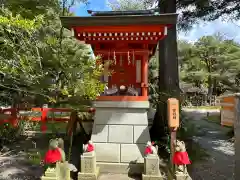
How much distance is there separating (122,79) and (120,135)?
1.83 m

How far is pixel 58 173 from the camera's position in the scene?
Result: 521cm

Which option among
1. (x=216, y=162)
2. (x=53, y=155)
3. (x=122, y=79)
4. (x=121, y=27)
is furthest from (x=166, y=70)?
(x=53, y=155)

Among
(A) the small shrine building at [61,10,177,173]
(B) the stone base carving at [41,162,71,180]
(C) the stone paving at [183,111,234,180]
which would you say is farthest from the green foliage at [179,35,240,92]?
(B) the stone base carving at [41,162,71,180]

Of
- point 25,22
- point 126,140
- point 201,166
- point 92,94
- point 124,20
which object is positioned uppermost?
point 124,20

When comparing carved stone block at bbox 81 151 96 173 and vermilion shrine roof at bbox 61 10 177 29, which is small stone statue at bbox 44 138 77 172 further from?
vermilion shrine roof at bbox 61 10 177 29

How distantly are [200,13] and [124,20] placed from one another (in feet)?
12.3

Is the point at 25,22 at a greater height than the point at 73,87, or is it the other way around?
the point at 25,22

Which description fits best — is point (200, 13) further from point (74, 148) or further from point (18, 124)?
point (18, 124)

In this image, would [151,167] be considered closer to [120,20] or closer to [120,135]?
[120,135]

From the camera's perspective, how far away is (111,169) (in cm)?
645

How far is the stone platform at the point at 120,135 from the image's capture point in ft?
Result: 21.2

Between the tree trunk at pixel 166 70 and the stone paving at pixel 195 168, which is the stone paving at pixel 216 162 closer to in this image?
the stone paving at pixel 195 168

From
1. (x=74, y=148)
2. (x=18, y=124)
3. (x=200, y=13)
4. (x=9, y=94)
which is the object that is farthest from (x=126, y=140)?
(x=9, y=94)

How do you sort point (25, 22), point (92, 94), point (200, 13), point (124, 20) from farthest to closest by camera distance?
point (200, 13), point (124, 20), point (92, 94), point (25, 22)
